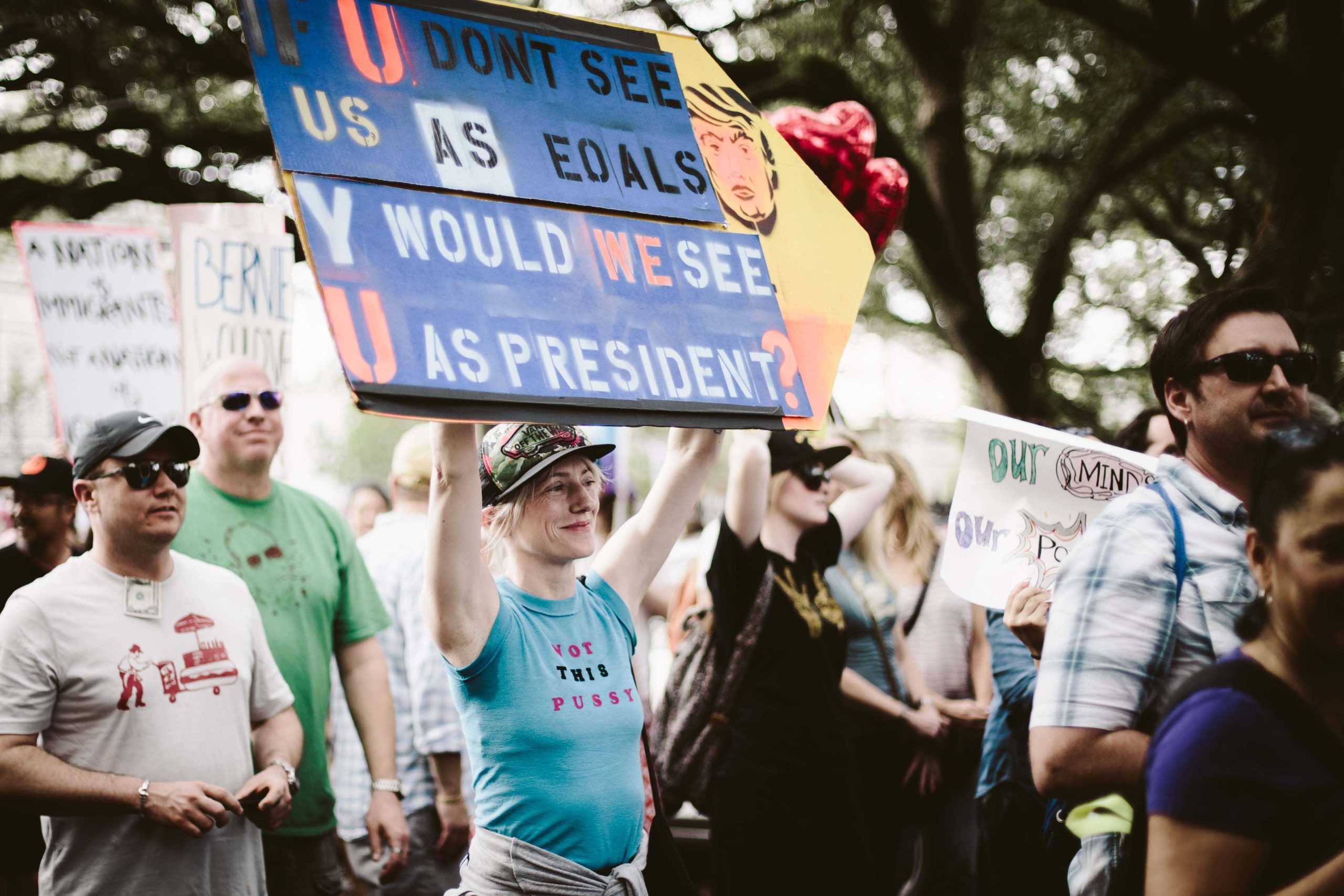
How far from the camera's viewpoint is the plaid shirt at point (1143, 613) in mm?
2213

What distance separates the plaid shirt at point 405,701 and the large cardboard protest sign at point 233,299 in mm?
831

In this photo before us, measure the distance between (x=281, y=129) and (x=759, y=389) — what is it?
1020 mm

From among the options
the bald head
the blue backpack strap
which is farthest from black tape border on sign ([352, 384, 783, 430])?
the bald head

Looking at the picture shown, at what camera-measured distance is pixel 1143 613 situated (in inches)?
87.7

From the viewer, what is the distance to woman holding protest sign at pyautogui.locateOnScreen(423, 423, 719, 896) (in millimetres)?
2492

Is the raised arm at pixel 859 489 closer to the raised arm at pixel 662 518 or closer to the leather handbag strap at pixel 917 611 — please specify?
the leather handbag strap at pixel 917 611

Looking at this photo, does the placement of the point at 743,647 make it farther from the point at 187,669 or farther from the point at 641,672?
the point at 187,669

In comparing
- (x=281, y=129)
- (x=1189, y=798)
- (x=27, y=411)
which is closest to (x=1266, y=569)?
(x=1189, y=798)

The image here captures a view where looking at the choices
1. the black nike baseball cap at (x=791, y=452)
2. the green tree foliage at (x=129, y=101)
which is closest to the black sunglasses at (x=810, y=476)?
the black nike baseball cap at (x=791, y=452)

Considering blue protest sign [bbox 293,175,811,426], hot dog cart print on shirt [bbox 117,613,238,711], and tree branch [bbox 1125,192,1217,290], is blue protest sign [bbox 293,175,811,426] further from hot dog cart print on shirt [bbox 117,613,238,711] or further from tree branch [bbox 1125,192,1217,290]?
tree branch [bbox 1125,192,1217,290]

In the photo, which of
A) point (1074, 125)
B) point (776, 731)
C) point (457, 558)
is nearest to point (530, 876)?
point (457, 558)

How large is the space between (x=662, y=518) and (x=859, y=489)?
7.31 ft

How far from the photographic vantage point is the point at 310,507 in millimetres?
4082

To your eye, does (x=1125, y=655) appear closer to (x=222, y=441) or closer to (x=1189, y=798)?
(x=1189, y=798)
